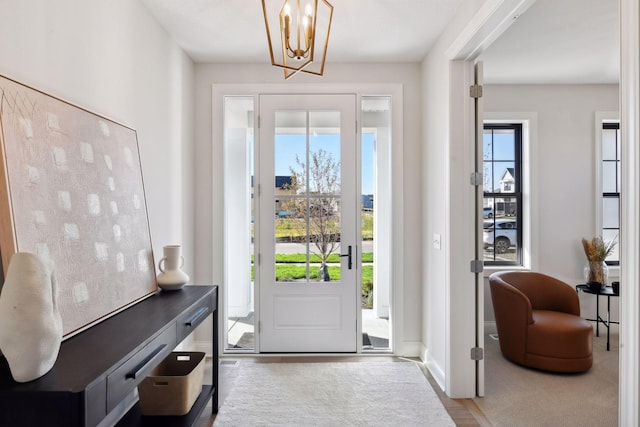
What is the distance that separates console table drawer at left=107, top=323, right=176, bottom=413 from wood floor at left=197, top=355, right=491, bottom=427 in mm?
974

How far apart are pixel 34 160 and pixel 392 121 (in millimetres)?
2585

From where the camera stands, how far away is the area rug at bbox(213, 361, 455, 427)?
226 centimetres

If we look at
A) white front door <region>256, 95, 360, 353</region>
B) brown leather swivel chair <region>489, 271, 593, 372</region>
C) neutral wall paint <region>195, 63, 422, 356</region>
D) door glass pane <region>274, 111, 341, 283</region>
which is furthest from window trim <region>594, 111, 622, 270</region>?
door glass pane <region>274, 111, 341, 283</region>

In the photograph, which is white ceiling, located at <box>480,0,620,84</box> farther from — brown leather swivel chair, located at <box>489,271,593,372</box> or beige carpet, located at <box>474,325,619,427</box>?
beige carpet, located at <box>474,325,619,427</box>

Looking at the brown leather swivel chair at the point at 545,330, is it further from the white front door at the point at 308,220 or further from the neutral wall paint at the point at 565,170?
the white front door at the point at 308,220

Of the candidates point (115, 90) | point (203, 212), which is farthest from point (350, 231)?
point (115, 90)

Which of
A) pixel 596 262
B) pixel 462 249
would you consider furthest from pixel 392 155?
pixel 596 262

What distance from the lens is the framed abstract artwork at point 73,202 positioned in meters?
1.29

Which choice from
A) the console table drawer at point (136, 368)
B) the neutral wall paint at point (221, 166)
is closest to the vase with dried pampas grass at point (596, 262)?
the neutral wall paint at point (221, 166)

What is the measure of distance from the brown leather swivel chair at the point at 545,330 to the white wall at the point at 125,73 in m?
2.69

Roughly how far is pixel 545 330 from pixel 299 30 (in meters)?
2.86

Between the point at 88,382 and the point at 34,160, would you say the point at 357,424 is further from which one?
the point at 34,160

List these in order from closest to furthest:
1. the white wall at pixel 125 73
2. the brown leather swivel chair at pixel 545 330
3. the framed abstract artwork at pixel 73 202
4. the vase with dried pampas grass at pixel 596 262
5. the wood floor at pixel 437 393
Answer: the framed abstract artwork at pixel 73 202
the white wall at pixel 125 73
the wood floor at pixel 437 393
the brown leather swivel chair at pixel 545 330
the vase with dried pampas grass at pixel 596 262

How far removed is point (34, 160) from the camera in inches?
54.1
